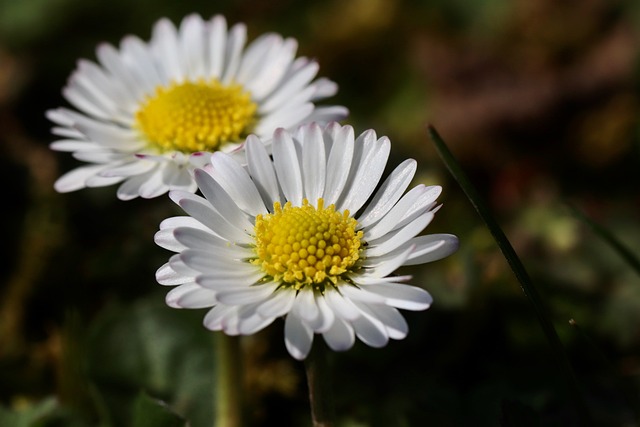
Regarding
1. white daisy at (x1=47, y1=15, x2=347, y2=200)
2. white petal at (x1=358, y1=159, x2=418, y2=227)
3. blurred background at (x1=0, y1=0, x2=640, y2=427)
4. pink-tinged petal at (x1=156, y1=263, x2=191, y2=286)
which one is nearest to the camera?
pink-tinged petal at (x1=156, y1=263, x2=191, y2=286)

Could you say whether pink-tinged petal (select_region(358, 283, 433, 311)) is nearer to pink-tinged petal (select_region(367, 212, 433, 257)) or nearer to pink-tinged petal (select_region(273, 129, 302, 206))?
pink-tinged petal (select_region(367, 212, 433, 257))

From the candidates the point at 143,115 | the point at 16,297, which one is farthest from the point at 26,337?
the point at 143,115

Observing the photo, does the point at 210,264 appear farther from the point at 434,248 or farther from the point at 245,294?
the point at 434,248

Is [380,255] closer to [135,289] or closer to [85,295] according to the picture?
[135,289]

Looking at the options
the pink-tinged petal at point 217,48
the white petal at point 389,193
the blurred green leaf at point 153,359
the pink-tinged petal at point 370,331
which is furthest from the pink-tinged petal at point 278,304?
the pink-tinged petal at point 217,48

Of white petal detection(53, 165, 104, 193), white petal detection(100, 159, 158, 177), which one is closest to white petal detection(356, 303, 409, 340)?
white petal detection(100, 159, 158, 177)

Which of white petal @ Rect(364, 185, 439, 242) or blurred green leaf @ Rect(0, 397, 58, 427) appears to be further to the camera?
blurred green leaf @ Rect(0, 397, 58, 427)
